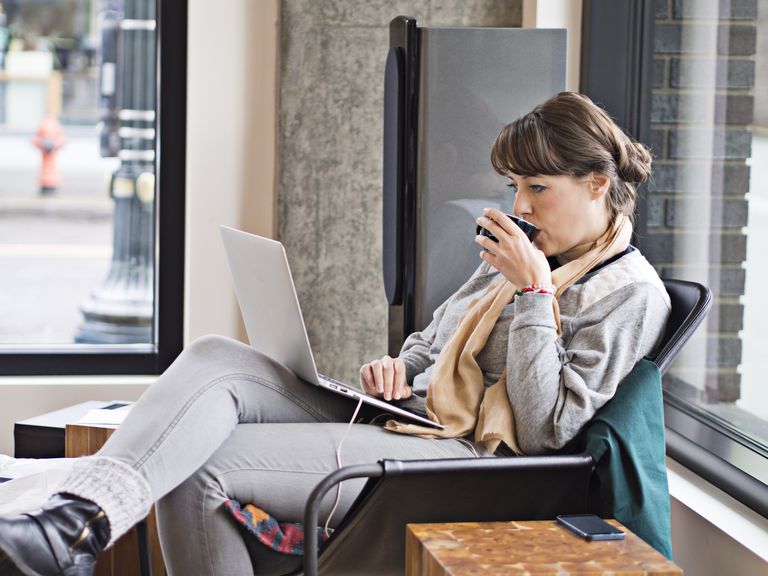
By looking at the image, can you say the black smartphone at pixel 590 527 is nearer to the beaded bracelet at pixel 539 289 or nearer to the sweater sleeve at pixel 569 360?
the sweater sleeve at pixel 569 360

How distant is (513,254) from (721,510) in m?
0.75

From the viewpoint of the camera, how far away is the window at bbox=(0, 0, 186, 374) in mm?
3146

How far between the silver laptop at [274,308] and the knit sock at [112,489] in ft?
1.33

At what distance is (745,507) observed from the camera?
2035 millimetres

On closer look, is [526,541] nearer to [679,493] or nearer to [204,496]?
[204,496]

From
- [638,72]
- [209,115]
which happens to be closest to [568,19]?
[638,72]

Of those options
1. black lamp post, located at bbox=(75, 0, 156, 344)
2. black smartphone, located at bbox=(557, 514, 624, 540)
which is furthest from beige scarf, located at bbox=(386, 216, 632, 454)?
black lamp post, located at bbox=(75, 0, 156, 344)

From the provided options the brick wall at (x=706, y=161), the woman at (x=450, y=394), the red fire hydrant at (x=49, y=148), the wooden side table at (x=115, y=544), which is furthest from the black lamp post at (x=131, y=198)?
the brick wall at (x=706, y=161)

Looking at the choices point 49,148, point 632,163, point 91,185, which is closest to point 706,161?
point 632,163

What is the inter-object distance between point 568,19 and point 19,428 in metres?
1.96

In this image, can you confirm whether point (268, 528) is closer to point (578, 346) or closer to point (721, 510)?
point (578, 346)

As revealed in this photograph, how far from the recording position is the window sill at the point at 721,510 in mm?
1847

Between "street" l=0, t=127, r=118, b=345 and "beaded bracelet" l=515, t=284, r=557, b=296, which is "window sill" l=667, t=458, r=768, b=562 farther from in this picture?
"street" l=0, t=127, r=118, b=345

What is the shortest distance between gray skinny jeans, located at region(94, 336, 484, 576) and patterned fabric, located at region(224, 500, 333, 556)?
0.01 metres
